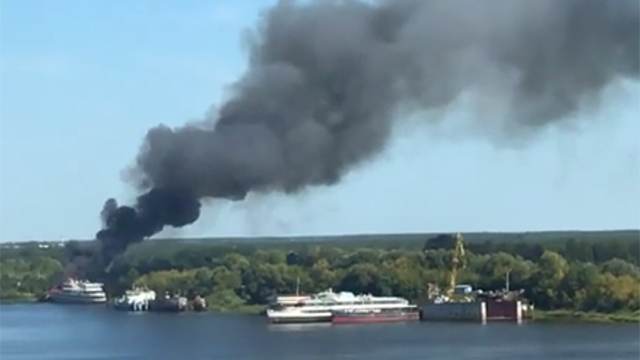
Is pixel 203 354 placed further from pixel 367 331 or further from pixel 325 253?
pixel 325 253

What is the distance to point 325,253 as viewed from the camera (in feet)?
178

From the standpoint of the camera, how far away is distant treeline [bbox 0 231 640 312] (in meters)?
41.8

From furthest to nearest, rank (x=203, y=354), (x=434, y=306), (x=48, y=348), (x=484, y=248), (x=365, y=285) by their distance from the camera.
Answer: (x=484, y=248) < (x=365, y=285) < (x=434, y=306) < (x=48, y=348) < (x=203, y=354)

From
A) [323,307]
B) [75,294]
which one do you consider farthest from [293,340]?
[75,294]

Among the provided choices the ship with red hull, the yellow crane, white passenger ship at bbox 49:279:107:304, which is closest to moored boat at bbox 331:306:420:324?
the ship with red hull

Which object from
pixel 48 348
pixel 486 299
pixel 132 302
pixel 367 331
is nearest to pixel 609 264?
pixel 486 299

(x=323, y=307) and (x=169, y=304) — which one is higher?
(x=169, y=304)

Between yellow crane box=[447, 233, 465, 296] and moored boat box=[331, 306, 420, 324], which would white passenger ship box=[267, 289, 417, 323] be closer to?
moored boat box=[331, 306, 420, 324]

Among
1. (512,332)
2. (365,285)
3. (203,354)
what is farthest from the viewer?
(365,285)

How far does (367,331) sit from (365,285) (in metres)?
9.51

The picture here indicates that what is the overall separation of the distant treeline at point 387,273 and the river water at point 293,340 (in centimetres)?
228

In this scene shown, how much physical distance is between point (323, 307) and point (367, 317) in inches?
42.7

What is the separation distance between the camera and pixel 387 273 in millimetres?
47594

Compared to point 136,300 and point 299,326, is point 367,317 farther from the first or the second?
point 136,300
